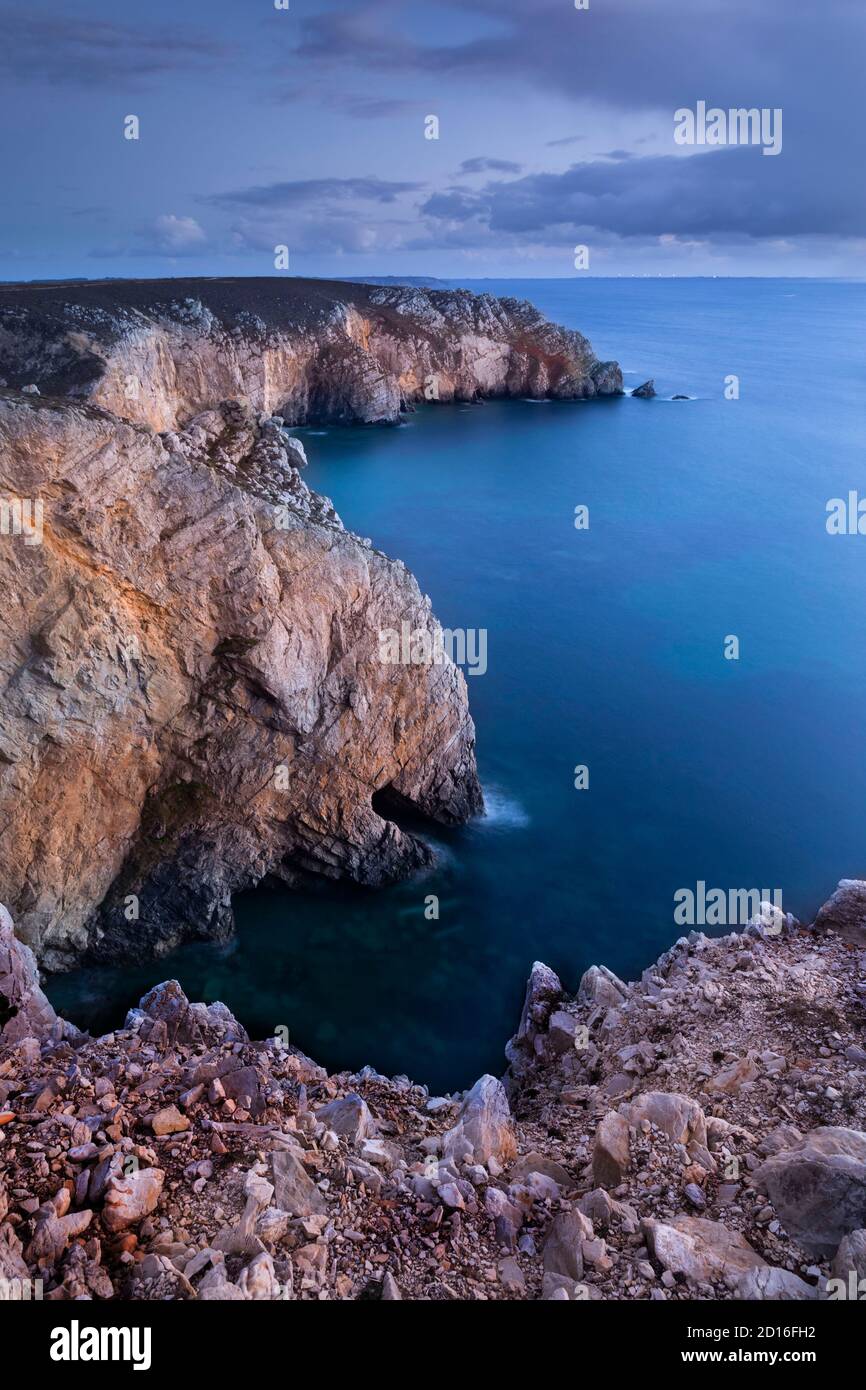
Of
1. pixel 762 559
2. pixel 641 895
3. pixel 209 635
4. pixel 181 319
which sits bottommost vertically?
pixel 641 895

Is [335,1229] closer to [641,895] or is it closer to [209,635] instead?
[209,635]

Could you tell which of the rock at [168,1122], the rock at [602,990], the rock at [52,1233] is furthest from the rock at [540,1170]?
the rock at [602,990]

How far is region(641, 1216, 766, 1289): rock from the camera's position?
9258 mm

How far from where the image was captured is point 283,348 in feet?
263

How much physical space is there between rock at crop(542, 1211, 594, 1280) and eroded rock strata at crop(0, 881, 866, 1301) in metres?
0.02

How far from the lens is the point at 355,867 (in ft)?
83.2

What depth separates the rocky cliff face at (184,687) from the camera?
19.3 meters

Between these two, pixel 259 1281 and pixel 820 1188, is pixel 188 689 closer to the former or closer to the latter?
pixel 259 1281

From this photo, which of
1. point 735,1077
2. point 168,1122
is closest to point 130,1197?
point 168,1122

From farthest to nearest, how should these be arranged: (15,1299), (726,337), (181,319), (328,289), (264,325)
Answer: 1. (726,337)
2. (328,289)
3. (264,325)
4. (181,319)
5. (15,1299)

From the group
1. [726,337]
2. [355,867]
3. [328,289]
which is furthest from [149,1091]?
[726,337]

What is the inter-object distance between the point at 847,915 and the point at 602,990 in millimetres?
5330

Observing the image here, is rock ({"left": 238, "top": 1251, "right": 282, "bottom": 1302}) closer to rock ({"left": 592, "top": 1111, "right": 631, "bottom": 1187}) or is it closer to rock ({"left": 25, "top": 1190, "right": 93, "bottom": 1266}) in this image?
rock ({"left": 25, "top": 1190, "right": 93, "bottom": 1266})

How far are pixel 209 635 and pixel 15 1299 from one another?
15554 mm
